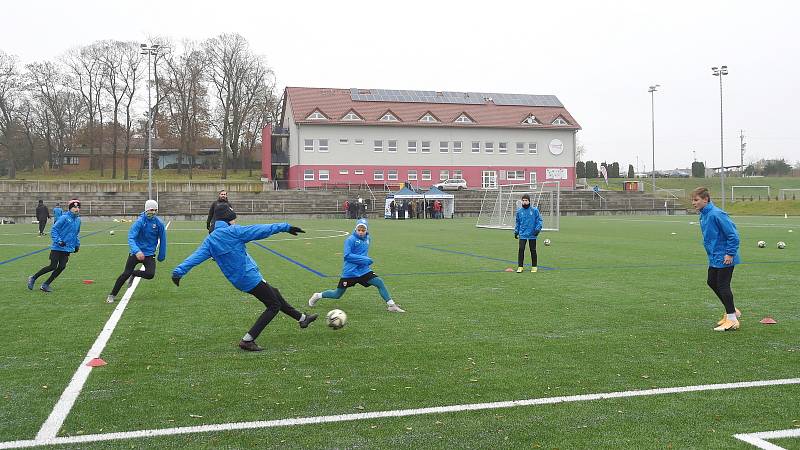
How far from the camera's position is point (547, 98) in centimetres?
7794

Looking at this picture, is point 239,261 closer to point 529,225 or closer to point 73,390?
point 73,390

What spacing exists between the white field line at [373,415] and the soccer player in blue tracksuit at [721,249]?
2.32 metres

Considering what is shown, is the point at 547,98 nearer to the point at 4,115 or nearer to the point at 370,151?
the point at 370,151

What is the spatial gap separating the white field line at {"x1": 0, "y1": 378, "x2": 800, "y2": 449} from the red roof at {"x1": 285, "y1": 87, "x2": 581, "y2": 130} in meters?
63.1

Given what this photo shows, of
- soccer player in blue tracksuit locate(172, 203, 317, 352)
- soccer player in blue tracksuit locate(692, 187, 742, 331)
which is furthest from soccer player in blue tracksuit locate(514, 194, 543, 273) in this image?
soccer player in blue tracksuit locate(172, 203, 317, 352)

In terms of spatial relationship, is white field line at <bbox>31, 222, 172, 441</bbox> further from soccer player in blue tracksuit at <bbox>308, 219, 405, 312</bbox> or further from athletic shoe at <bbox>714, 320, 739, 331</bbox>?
athletic shoe at <bbox>714, 320, 739, 331</bbox>

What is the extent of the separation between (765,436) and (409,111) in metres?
68.3

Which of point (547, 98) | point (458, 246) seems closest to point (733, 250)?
point (458, 246)

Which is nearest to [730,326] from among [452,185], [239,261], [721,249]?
[721,249]

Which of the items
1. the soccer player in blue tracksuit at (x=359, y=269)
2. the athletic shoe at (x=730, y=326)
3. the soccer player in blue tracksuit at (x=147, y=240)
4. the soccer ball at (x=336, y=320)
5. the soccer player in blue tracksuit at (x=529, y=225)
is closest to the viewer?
the athletic shoe at (x=730, y=326)

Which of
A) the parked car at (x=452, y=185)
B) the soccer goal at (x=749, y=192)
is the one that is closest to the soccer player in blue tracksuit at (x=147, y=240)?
the parked car at (x=452, y=185)

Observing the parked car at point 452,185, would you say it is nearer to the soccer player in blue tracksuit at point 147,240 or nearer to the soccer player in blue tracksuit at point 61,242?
the soccer player in blue tracksuit at point 61,242

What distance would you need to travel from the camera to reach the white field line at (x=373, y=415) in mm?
4699

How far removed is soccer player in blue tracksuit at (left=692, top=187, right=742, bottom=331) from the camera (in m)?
8.27
